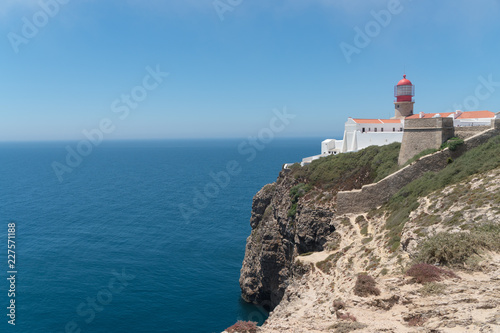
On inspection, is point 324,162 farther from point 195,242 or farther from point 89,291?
point 89,291

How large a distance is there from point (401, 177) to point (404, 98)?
3066cm

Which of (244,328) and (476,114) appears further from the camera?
(476,114)

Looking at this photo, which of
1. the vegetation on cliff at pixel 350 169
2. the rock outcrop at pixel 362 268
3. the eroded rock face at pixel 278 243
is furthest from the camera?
the vegetation on cliff at pixel 350 169

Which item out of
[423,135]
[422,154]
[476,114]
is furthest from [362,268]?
[476,114]

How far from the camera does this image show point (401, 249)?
2083 cm

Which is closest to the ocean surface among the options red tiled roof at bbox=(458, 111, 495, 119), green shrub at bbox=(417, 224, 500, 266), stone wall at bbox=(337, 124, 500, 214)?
stone wall at bbox=(337, 124, 500, 214)

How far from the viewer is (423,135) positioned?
35.5 metres

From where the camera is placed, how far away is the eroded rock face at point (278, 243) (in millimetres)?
34312

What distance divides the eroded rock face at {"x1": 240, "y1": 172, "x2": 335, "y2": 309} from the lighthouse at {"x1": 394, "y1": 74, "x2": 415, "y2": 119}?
25.6 meters

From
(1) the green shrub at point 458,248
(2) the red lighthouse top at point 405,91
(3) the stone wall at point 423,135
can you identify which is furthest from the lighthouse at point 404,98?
(1) the green shrub at point 458,248

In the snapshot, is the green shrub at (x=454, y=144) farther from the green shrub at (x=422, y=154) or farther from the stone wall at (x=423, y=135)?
the stone wall at (x=423, y=135)

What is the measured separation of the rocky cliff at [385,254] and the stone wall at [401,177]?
3.72 ft

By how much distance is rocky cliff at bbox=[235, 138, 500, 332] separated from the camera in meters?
11.9

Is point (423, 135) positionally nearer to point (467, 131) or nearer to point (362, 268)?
point (467, 131)
